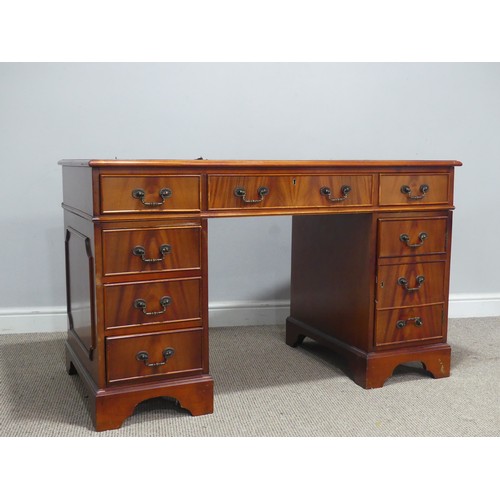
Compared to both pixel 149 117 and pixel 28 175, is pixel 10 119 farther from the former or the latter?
pixel 149 117

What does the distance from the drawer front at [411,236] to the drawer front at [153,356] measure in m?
0.78

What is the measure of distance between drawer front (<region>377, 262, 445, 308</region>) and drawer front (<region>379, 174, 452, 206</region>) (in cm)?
25

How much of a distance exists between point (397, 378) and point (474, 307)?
1.20 m

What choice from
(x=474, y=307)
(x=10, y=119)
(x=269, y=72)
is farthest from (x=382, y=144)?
(x=10, y=119)

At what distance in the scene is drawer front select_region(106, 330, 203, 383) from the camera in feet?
6.79

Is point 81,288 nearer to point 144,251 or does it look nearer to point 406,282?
point 144,251

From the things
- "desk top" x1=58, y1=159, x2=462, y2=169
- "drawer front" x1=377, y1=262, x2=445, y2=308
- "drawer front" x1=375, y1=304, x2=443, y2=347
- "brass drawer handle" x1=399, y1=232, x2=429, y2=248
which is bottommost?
"drawer front" x1=375, y1=304, x2=443, y2=347

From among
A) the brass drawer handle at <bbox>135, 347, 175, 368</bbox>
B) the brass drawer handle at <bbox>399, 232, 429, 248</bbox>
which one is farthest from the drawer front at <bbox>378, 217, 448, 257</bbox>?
the brass drawer handle at <bbox>135, 347, 175, 368</bbox>

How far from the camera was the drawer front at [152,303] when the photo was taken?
6.72ft

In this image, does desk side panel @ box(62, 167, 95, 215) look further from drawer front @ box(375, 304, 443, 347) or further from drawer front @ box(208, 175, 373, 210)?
drawer front @ box(375, 304, 443, 347)

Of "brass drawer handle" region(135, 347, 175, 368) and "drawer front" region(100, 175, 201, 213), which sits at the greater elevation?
"drawer front" region(100, 175, 201, 213)

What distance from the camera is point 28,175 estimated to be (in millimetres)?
3012

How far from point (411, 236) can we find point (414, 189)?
177mm

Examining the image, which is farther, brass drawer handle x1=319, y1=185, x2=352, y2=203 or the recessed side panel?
brass drawer handle x1=319, y1=185, x2=352, y2=203
